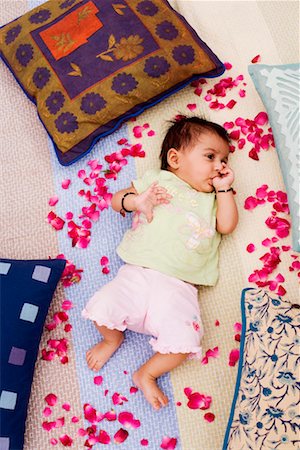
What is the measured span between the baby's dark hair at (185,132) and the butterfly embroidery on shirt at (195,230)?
0.63ft

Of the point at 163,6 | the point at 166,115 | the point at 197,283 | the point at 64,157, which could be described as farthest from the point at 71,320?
the point at 163,6

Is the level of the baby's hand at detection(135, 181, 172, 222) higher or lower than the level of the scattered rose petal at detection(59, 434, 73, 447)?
higher

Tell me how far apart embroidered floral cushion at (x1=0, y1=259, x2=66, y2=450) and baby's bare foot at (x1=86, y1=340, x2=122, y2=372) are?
0.14 metres

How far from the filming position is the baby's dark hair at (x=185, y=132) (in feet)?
5.01

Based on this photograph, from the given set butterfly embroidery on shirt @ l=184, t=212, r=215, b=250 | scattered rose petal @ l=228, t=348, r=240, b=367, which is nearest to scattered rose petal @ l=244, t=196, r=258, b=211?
butterfly embroidery on shirt @ l=184, t=212, r=215, b=250

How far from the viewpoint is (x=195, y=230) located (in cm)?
145

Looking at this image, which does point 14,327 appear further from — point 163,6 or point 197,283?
point 163,6

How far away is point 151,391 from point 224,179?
58 centimetres

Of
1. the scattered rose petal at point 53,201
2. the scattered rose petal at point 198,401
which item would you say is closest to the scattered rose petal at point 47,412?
the scattered rose petal at point 198,401

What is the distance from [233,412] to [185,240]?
0.43 meters

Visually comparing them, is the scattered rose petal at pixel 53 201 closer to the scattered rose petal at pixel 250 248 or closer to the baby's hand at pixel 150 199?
the baby's hand at pixel 150 199

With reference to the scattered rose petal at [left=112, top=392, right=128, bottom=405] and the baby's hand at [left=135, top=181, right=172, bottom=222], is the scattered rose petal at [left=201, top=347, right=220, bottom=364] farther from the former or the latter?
the baby's hand at [left=135, top=181, right=172, bottom=222]

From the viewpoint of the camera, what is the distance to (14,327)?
1.34 m

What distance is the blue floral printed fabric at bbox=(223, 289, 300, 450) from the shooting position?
1172 mm
